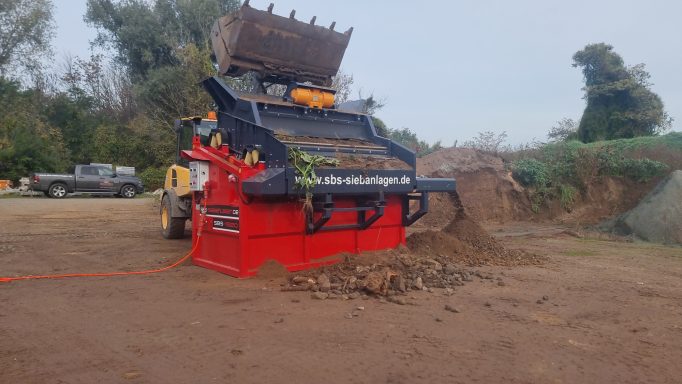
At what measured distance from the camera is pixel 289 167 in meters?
5.68

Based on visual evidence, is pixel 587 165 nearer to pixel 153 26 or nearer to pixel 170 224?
pixel 170 224

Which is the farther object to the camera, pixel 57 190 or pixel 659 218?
pixel 57 190

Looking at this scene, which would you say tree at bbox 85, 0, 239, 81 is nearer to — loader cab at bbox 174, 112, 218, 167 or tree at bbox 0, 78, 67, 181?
tree at bbox 0, 78, 67, 181

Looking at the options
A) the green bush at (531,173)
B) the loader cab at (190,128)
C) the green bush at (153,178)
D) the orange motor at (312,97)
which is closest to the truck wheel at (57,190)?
the green bush at (153,178)

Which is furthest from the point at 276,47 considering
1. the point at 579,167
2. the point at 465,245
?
the point at 579,167

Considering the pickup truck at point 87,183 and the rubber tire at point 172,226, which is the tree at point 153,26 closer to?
the pickup truck at point 87,183

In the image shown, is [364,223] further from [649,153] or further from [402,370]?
[649,153]

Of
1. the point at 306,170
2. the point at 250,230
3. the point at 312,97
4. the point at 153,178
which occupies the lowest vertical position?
the point at 250,230

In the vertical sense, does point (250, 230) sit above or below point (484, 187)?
below

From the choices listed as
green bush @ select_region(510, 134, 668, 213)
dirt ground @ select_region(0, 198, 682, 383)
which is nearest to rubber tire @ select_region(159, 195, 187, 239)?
dirt ground @ select_region(0, 198, 682, 383)

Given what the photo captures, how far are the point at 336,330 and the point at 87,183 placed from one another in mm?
24317

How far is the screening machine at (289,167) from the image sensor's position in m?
6.00

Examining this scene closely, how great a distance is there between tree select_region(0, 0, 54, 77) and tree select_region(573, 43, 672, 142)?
1357 inches

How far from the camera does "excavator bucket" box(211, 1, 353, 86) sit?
23.5ft
